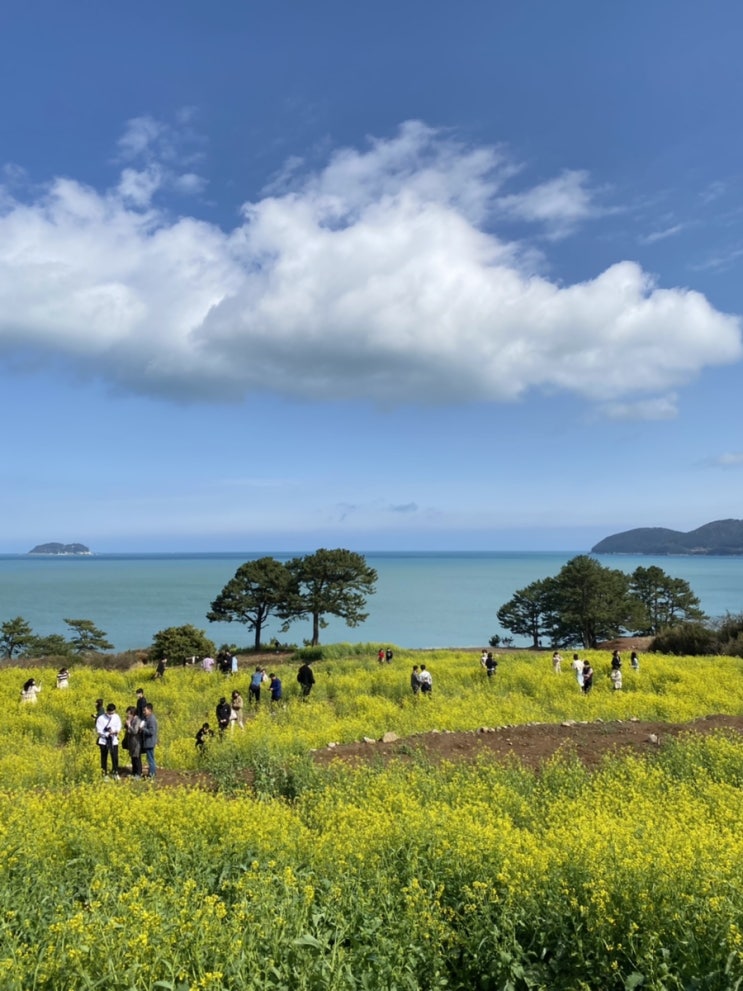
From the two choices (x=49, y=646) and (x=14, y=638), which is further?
(x=49, y=646)

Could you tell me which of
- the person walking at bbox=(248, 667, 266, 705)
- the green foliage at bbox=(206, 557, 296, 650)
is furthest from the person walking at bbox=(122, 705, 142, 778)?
the green foliage at bbox=(206, 557, 296, 650)

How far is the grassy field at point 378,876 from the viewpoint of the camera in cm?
446

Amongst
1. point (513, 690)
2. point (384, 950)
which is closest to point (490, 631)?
point (513, 690)

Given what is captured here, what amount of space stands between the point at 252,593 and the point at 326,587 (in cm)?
596

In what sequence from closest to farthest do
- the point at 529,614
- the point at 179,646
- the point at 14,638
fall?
the point at 179,646, the point at 14,638, the point at 529,614

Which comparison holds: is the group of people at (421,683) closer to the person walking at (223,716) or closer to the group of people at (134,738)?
the person walking at (223,716)

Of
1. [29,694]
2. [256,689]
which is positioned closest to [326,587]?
[256,689]

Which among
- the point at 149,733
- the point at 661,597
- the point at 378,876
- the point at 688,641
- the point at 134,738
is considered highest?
the point at 378,876

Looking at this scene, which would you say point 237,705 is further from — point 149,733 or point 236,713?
point 149,733

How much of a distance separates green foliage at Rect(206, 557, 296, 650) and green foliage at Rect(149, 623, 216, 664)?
6881 millimetres

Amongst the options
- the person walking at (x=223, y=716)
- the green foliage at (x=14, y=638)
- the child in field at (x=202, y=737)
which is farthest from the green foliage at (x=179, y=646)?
the child in field at (x=202, y=737)

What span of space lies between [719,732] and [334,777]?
8796 mm

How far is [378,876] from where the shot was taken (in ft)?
18.5

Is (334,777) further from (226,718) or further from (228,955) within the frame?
(228,955)
